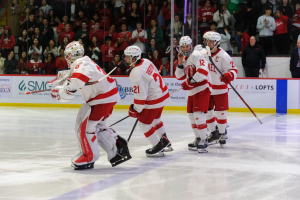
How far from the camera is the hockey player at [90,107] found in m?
3.69

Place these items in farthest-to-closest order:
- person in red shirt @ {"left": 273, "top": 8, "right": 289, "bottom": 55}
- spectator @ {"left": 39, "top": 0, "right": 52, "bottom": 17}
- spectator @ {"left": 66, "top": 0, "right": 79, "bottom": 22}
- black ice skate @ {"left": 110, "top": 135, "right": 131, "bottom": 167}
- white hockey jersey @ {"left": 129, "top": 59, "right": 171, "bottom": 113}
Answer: spectator @ {"left": 39, "top": 0, "right": 52, "bottom": 17}, spectator @ {"left": 66, "top": 0, "right": 79, "bottom": 22}, person in red shirt @ {"left": 273, "top": 8, "right": 289, "bottom": 55}, white hockey jersey @ {"left": 129, "top": 59, "right": 171, "bottom": 113}, black ice skate @ {"left": 110, "top": 135, "right": 131, "bottom": 167}

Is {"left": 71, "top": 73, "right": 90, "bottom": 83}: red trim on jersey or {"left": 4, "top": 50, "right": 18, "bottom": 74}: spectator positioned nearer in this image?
{"left": 71, "top": 73, "right": 90, "bottom": 83}: red trim on jersey

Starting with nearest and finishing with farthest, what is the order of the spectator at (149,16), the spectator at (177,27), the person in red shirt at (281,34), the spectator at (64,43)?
the spectator at (177,27) < the person in red shirt at (281,34) < the spectator at (149,16) < the spectator at (64,43)

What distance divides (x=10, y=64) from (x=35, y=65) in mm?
641

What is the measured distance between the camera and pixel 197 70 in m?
4.72

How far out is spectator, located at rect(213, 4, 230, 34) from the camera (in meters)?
10.7

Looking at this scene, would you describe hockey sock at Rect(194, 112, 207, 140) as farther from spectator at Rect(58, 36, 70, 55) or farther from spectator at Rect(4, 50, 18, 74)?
spectator at Rect(4, 50, 18, 74)

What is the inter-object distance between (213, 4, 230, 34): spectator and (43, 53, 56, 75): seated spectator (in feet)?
13.9

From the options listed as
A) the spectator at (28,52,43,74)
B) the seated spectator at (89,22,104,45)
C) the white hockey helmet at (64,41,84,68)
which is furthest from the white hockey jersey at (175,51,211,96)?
the spectator at (28,52,43,74)

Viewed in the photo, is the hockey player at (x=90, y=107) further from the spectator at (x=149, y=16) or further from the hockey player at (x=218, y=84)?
the spectator at (x=149, y=16)

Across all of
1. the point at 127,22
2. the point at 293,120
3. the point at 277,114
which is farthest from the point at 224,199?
the point at 127,22

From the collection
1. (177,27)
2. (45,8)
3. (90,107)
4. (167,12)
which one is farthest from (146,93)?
(45,8)

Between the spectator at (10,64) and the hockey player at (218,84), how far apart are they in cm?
678

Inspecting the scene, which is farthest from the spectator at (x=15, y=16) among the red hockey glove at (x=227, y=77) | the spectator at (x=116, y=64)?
the red hockey glove at (x=227, y=77)
